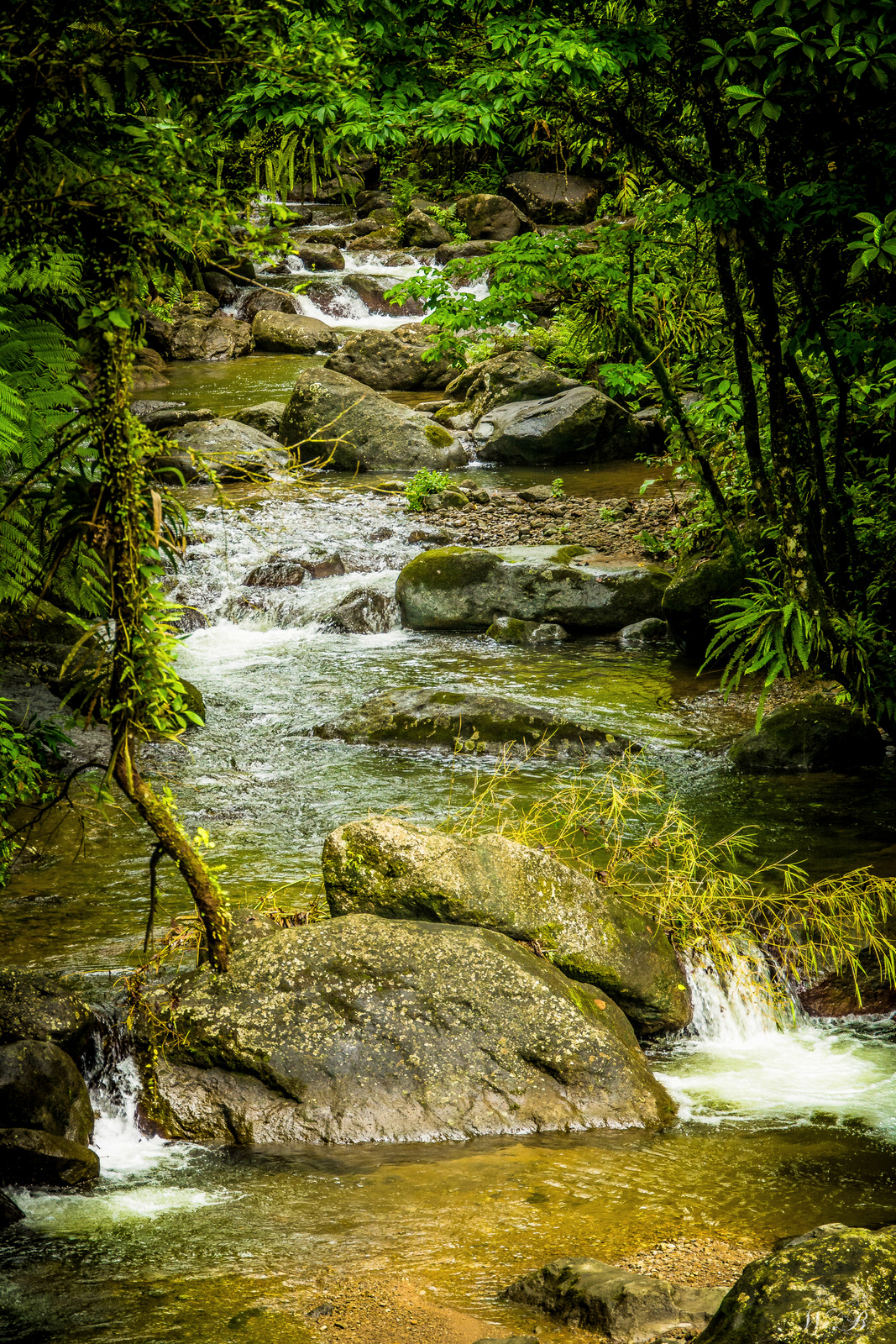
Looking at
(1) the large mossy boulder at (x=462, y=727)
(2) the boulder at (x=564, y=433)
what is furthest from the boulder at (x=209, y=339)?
(1) the large mossy boulder at (x=462, y=727)

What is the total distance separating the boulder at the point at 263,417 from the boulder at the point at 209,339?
6.82 meters

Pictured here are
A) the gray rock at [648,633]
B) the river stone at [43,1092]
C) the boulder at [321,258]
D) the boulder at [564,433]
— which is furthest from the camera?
the boulder at [321,258]

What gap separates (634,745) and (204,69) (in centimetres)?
651

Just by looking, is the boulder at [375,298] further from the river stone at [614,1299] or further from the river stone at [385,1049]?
the river stone at [614,1299]

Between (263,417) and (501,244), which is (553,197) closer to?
(263,417)

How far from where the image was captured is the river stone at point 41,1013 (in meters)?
4.55

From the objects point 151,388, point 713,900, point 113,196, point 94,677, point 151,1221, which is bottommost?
point 151,1221

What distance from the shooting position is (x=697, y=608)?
1054cm

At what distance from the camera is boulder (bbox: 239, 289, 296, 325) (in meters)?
25.1

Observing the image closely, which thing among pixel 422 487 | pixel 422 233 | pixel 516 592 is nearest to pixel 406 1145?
pixel 516 592

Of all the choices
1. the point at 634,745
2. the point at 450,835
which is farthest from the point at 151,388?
the point at 450,835

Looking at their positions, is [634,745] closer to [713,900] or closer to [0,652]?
[713,900]

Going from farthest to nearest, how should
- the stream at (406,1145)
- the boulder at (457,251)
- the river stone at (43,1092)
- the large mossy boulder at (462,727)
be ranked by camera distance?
the boulder at (457,251) → the large mossy boulder at (462,727) → the river stone at (43,1092) → the stream at (406,1145)

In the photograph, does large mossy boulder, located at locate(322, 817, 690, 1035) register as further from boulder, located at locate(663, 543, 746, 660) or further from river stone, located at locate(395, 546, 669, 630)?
river stone, located at locate(395, 546, 669, 630)
